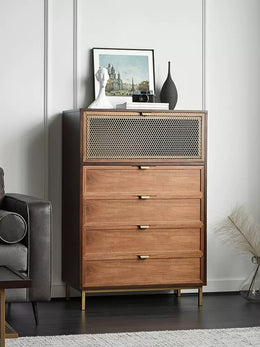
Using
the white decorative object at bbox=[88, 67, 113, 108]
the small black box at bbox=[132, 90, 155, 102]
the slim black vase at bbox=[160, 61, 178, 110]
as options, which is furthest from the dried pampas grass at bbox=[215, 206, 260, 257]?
the white decorative object at bbox=[88, 67, 113, 108]

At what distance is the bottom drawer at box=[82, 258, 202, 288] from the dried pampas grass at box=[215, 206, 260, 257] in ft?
1.30

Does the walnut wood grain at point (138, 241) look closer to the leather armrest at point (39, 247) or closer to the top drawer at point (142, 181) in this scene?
the top drawer at point (142, 181)

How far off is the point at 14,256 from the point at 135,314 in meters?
0.88

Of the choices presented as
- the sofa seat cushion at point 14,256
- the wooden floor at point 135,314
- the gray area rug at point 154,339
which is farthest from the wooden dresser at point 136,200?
the gray area rug at point 154,339

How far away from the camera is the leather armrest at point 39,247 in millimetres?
3990

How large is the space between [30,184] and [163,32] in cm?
136

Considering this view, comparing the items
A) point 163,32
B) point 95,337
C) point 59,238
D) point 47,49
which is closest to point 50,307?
point 59,238

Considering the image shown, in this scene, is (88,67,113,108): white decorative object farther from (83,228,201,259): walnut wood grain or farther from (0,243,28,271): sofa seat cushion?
(0,243,28,271): sofa seat cushion

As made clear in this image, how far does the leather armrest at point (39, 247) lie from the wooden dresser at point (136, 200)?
0.47 m

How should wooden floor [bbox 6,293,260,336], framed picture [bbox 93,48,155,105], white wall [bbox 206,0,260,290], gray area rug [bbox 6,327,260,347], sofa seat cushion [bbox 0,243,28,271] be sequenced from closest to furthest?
gray area rug [bbox 6,327,260,347] < sofa seat cushion [bbox 0,243,28,271] < wooden floor [bbox 6,293,260,336] < framed picture [bbox 93,48,155,105] < white wall [bbox 206,0,260,290]

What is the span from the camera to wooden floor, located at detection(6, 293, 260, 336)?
13.2 feet

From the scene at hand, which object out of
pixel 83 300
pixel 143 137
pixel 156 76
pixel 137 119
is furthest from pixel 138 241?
pixel 156 76

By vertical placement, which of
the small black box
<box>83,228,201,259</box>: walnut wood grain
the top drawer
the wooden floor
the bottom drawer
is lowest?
the wooden floor

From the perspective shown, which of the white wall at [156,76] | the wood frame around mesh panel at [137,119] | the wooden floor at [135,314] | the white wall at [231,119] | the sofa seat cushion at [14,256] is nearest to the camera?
the sofa seat cushion at [14,256]
